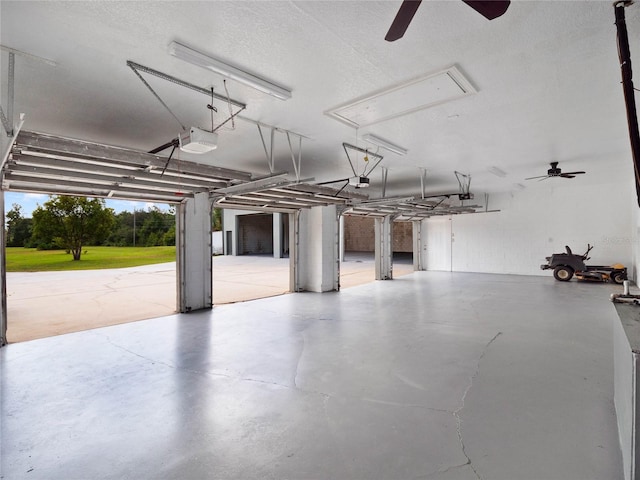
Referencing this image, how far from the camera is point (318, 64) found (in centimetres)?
263

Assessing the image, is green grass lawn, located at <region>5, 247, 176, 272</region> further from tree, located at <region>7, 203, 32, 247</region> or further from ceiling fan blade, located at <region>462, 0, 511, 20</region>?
ceiling fan blade, located at <region>462, 0, 511, 20</region>

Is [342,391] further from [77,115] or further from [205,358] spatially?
[77,115]

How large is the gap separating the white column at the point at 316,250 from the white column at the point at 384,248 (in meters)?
2.41

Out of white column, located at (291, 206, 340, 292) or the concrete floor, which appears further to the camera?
white column, located at (291, 206, 340, 292)

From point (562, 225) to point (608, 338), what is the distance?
738 centimetres

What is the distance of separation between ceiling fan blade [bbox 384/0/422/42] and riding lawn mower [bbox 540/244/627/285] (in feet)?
34.6

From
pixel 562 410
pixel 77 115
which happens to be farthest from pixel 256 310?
pixel 562 410

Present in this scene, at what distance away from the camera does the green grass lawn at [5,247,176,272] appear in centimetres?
1600

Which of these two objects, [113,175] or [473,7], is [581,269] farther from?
[113,175]

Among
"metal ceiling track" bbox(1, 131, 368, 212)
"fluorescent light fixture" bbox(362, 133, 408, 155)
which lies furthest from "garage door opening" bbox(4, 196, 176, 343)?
"fluorescent light fixture" bbox(362, 133, 408, 155)

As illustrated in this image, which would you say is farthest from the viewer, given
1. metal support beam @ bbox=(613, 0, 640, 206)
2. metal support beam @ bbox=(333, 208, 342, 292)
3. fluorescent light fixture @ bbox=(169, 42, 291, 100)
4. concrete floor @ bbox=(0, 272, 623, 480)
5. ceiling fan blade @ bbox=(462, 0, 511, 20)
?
metal support beam @ bbox=(333, 208, 342, 292)

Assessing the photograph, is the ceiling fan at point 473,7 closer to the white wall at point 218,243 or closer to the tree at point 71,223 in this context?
the tree at point 71,223

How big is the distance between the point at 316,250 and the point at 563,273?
7.30 meters

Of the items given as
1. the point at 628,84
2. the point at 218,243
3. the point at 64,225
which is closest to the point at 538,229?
the point at 628,84
